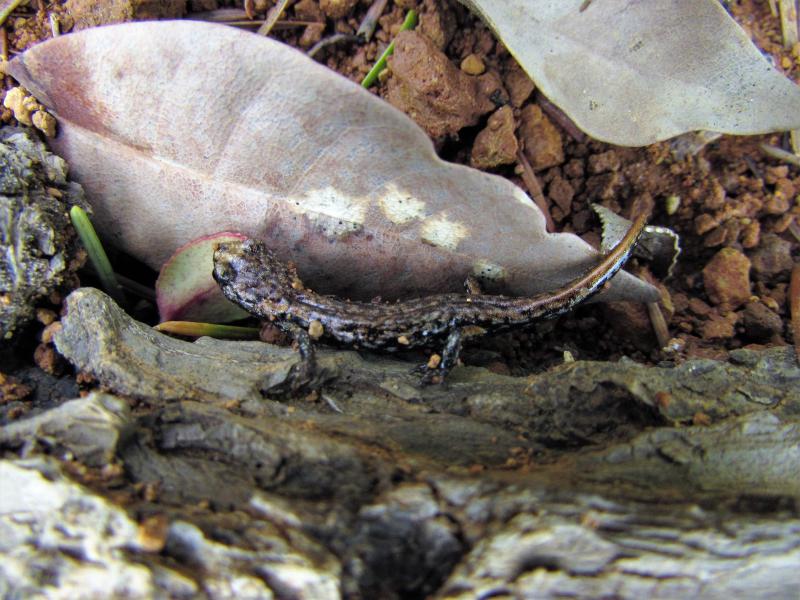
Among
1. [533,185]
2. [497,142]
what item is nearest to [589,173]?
[533,185]

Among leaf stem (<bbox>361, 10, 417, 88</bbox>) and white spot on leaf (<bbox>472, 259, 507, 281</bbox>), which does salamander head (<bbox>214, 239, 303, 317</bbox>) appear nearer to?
white spot on leaf (<bbox>472, 259, 507, 281</bbox>)

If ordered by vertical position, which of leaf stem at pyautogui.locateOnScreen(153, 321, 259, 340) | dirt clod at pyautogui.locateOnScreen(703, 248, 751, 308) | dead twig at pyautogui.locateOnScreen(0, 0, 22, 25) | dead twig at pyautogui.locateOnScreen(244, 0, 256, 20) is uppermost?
dead twig at pyautogui.locateOnScreen(244, 0, 256, 20)

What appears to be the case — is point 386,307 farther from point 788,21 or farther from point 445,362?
point 788,21

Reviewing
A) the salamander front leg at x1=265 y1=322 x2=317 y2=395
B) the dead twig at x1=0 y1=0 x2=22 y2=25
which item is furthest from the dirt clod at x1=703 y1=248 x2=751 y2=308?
the dead twig at x1=0 y1=0 x2=22 y2=25

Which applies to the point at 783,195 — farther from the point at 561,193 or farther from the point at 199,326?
the point at 199,326

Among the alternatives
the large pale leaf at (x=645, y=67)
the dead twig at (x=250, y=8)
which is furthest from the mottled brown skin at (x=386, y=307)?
the dead twig at (x=250, y=8)
